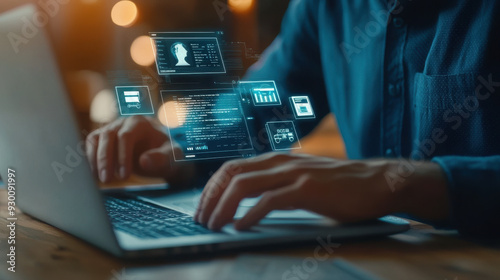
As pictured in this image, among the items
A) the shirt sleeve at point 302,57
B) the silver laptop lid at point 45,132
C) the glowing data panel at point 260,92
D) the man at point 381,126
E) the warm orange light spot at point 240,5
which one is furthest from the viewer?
the warm orange light spot at point 240,5

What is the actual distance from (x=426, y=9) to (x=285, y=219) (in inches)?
22.2

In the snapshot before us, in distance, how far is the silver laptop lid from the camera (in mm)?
368

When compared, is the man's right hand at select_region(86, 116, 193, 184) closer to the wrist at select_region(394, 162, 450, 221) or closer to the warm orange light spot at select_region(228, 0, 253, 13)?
the wrist at select_region(394, 162, 450, 221)

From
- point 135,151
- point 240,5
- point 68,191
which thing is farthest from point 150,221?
point 240,5

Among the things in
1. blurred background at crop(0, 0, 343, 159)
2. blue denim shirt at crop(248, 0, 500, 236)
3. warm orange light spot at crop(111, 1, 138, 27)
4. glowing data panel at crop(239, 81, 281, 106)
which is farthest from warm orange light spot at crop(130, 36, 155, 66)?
warm orange light spot at crop(111, 1, 138, 27)

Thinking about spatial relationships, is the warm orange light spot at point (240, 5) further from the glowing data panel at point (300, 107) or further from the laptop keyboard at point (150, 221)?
the laptop keyboard at point (150, 221)

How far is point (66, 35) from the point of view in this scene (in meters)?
2.38

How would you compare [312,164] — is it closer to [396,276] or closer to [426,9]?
[396,276]

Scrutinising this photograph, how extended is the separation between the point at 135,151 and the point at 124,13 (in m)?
1.65

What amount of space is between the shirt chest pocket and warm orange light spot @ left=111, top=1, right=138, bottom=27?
1.45m

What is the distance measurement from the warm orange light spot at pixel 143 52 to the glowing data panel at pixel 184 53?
0.03 feet

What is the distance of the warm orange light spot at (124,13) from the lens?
204cm

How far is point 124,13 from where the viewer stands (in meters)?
2.21

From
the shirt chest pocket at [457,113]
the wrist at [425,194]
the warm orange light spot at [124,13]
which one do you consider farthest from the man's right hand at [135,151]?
the warm orange light spot at [124,13]
